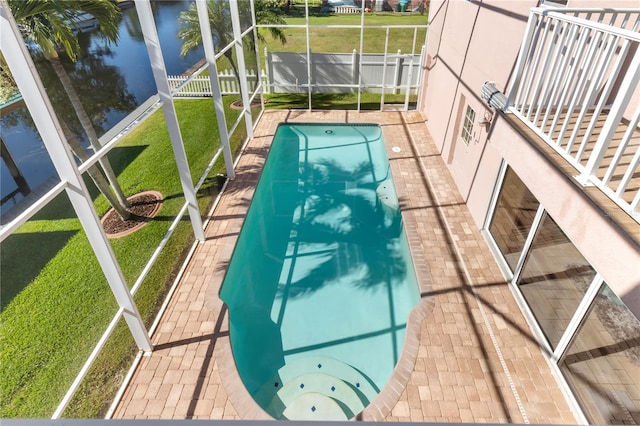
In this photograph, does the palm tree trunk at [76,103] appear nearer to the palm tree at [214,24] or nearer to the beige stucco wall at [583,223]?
the palm tree at [214,24]

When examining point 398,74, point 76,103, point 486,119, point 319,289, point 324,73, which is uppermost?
point 76,103

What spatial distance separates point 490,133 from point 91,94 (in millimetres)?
8070

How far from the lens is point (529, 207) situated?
21.5 feet

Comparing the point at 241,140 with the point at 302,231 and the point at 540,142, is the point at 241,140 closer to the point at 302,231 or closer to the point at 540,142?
the point at 302,231

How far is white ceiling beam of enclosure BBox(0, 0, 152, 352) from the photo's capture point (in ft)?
11.1

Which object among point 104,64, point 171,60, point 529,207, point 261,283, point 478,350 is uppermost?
point 104,64

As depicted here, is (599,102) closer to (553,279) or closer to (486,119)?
(553,279)

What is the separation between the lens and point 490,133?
303 inches

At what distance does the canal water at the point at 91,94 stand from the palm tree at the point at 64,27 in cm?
15

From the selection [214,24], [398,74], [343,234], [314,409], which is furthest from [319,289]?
[398,74]

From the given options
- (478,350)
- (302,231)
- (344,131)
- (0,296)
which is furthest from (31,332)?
(344,131)

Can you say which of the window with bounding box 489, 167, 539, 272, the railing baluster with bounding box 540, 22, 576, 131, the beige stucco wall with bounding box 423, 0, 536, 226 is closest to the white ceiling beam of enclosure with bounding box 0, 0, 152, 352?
the railing baluster with bounding box 540, 22, 576, 131

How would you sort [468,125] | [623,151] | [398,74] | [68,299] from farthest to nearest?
[398,74] → [468,125] → [68,299] → [623,151]

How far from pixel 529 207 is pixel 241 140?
965cm
